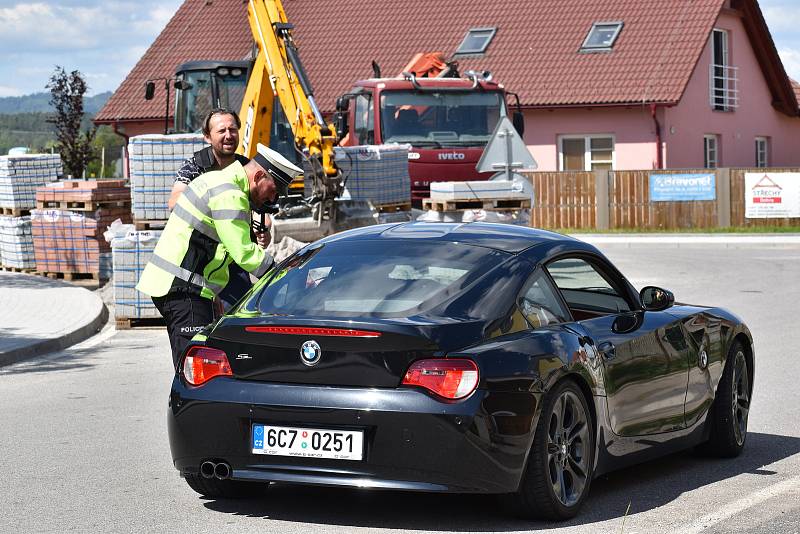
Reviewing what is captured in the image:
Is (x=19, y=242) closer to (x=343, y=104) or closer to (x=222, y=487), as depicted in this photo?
(x=343, y=104)

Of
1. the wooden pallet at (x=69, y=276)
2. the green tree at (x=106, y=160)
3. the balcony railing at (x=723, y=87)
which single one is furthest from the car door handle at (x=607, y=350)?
the green tree at (x=106, y=160)

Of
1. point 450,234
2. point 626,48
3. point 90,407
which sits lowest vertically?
point 90,407

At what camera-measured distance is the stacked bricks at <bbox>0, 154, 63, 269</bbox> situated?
2336 centimetres

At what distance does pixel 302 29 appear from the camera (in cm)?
5047

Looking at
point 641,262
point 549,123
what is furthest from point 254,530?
point 549,123

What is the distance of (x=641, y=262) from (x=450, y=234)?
65.4 ft

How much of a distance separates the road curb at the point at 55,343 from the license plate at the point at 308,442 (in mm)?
7898

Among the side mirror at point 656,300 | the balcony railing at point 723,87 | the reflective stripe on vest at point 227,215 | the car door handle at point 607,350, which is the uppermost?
the balcony railing at point 723,87

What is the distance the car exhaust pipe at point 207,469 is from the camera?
6.61m

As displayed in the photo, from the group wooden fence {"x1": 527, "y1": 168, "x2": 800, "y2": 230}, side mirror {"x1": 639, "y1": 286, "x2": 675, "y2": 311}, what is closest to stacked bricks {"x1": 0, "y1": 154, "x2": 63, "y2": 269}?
side mirror {"x1": 639, "y1": 286, "x2": 675, "y2": 311}

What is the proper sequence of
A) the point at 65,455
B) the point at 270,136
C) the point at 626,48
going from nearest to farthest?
the point at 65,455 < the point at 270,136 < the point at 626,48

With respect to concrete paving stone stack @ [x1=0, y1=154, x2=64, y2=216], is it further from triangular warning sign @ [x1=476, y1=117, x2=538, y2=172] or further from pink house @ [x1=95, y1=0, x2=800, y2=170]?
pink house @ [x1=95, y1=0, x2=800, y2=170]

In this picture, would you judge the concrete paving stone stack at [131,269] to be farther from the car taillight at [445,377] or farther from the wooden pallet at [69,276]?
the car taillight at [445,377]

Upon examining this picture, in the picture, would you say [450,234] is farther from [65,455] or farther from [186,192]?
[65,455]
